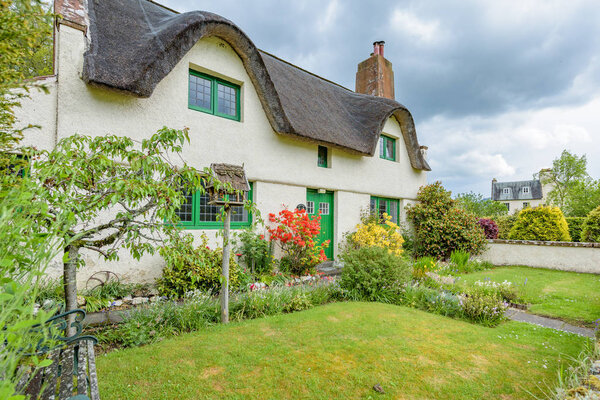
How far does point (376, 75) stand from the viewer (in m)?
14.5

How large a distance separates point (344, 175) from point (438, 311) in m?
5.72

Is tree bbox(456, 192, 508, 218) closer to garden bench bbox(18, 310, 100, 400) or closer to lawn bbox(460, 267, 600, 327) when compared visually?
lawn bbox(460, 267, 600, 327)

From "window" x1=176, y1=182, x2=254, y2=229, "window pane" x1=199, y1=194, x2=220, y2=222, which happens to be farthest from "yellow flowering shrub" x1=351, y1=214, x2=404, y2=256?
"window pane" x1=199, y1=194, x2=220, y2=222

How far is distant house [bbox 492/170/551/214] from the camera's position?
129 ft

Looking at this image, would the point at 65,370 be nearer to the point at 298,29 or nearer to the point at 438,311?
the point at 438,311

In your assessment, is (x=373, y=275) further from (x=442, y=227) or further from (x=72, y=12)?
(x=72, y=12)

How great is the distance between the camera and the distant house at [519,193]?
39.4m

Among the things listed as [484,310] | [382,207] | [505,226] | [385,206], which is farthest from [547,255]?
[505,226]

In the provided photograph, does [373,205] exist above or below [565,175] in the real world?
below

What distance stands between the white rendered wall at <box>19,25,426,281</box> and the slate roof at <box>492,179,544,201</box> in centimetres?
4064

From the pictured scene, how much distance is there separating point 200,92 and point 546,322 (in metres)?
8.98

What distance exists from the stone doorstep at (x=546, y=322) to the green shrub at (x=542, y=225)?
359 inches

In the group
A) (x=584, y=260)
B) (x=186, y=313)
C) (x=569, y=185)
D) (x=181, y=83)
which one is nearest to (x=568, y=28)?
(x=584, y=260)

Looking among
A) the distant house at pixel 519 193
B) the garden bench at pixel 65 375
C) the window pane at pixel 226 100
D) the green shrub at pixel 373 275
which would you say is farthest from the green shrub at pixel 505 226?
the distant house at pixel 519 193
